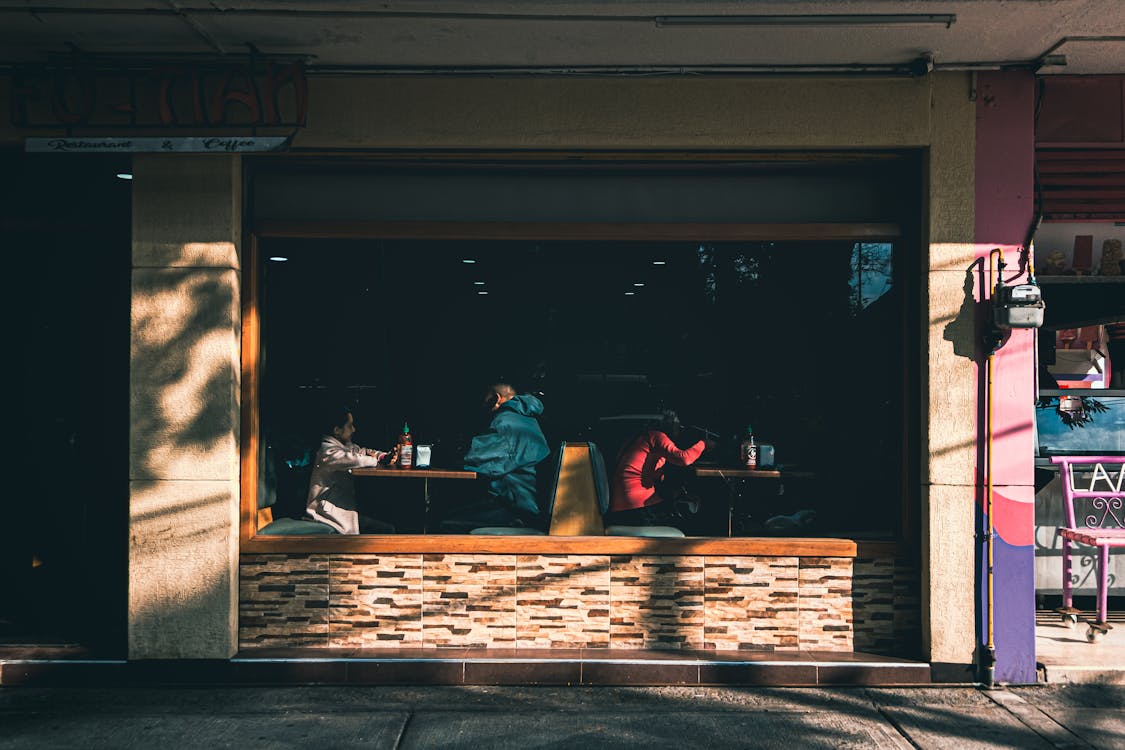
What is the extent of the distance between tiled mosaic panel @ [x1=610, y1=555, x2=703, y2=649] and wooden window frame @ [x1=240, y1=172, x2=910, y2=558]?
0.40ft

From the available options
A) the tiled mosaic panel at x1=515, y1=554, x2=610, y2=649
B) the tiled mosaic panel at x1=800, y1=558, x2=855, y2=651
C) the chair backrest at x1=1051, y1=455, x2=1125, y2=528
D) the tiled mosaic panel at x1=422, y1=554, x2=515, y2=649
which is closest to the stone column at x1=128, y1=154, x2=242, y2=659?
the tiled mosaic panel at x1=422, y1=554, x2=515, y2=649

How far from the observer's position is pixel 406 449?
6984mm

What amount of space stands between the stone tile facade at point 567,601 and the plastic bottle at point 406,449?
2.41 ft

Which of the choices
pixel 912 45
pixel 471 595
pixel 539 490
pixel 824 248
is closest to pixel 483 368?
pixel 539 490

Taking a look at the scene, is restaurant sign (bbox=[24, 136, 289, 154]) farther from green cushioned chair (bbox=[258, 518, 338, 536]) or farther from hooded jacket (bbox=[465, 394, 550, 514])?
green cushioned chair (bbox=[258, 518, 338, 536])

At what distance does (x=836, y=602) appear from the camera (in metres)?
6.49

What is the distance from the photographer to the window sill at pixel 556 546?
649 centimetres

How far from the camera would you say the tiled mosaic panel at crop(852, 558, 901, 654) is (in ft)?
21.2

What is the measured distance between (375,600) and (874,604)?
3.36m

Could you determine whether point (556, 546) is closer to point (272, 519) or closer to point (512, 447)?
point (512, 447)

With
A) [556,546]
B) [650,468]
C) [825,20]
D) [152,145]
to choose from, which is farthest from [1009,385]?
[152,145]

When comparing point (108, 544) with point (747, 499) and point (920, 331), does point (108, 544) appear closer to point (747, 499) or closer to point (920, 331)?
point (747, 499)

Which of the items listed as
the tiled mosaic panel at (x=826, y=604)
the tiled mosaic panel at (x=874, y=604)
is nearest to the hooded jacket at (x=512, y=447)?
the tiled mosaic panel at (x=826, y=604)

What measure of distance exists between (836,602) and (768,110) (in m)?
3.33
